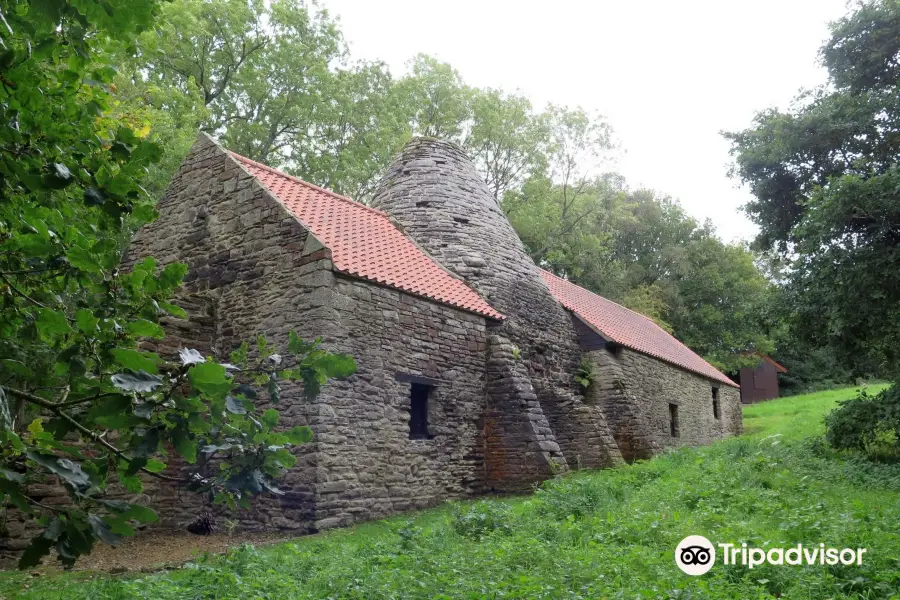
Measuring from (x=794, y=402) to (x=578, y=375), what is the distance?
65.7 ft

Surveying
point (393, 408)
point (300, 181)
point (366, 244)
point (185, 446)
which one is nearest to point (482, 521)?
point (393, 408)

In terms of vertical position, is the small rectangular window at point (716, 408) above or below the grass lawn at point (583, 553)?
above

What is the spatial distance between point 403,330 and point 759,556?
20.7 feet

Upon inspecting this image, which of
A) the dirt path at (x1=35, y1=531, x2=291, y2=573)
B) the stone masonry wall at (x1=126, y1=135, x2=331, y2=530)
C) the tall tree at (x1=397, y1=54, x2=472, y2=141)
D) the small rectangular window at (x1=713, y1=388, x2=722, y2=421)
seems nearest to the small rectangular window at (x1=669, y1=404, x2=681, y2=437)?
the small rectangular window at (x1=713, y1=388, x2=722, y2=421)

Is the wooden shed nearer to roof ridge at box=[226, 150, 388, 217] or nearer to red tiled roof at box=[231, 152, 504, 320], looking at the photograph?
red tiled roof at box=[231, 152, 504, 320]

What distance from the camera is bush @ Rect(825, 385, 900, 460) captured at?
1123 centimetres

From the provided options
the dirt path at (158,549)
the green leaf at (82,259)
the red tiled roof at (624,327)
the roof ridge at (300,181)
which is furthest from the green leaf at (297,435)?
the red tiled roof at (624,327)

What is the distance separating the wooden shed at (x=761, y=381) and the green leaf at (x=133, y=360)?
129 ft

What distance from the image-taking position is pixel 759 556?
215 inches

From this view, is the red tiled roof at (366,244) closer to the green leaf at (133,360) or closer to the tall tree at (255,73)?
the green leaf at (133,360)

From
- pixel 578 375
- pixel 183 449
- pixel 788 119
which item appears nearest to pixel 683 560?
pixel 183 449

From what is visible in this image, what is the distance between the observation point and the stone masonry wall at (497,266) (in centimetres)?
1355

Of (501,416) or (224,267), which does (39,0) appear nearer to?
(224,267)

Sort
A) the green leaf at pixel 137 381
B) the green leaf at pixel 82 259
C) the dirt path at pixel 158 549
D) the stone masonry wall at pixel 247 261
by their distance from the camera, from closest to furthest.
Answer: the green leaf at pixel 137 381, the green leaf at pixel 82 259, the dirt path at pixel 158 549, the stone masonry wall at pixel 247 261
